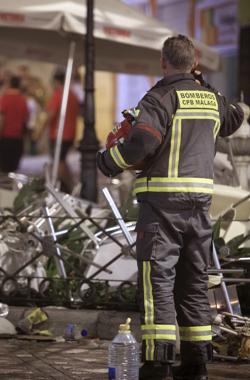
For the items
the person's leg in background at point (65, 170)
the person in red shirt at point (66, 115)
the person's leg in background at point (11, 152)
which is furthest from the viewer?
the person's leg in background at point (11, 152)

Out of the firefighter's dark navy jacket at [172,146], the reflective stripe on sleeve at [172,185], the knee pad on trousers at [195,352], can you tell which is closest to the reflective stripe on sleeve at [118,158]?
the firefighter's dark navy jacket at [172,146]

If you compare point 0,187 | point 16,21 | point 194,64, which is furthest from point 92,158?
point 194,64

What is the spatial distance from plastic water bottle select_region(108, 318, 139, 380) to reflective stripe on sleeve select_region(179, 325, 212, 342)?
0.28 meters

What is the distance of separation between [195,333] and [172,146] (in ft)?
3.34

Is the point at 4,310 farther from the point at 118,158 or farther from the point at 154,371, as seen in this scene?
the point at 118,158

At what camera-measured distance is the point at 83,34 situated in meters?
13.5

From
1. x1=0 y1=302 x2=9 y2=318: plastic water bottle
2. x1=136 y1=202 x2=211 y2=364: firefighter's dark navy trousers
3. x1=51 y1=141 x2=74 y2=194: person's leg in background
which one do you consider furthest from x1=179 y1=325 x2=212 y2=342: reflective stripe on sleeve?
x1=51 y1=141 x2=74 y2=194: person's leg in background

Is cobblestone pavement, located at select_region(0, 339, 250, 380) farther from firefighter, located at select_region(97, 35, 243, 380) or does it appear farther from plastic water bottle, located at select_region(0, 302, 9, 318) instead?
firefighter, located at select_region(97, 35, 243, 380)

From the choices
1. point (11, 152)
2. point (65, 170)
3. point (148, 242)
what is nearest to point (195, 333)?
point (148, 242)

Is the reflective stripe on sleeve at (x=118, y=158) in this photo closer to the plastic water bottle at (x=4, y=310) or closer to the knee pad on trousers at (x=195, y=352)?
the knee pad on trousers at (x=195, y=352)

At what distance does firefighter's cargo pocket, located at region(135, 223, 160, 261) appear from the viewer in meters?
6.44

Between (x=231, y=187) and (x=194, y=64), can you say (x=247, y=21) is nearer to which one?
(x=231, y=187)

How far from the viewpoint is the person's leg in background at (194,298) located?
6590 mm

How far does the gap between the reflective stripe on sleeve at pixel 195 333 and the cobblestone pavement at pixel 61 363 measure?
455mm
